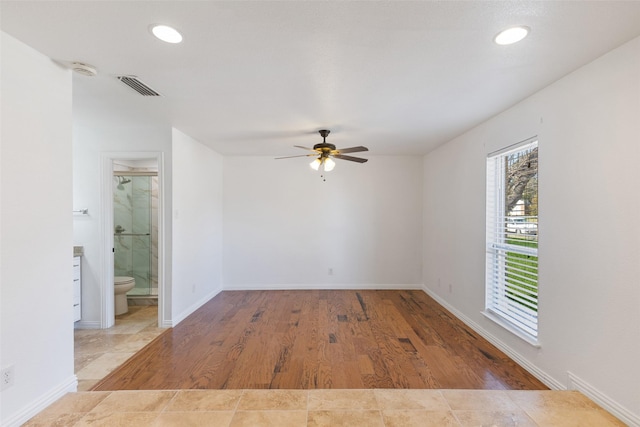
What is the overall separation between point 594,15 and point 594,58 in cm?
59

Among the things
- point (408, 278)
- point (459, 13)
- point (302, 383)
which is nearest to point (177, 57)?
point (459, 13)

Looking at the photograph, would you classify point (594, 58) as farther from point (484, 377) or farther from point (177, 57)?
point (177, 57)

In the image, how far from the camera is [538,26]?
1.64m

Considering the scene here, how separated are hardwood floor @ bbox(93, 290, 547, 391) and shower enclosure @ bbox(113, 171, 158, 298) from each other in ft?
5.66

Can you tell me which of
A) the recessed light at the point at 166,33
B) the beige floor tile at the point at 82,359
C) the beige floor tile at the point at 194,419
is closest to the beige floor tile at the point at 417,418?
the beige floor tile at the point at 194,419

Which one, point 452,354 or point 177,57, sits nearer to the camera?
point 177,57

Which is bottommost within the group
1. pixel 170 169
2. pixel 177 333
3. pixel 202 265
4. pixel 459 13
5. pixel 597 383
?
pixel 177 333

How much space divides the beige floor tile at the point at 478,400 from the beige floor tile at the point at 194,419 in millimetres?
1460

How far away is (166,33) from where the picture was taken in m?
1.71

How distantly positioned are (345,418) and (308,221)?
3824mm

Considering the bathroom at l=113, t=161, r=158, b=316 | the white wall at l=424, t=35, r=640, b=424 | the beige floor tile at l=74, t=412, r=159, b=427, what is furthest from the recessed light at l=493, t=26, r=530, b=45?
the bathroom at l=113, t=161, r=158, b=316

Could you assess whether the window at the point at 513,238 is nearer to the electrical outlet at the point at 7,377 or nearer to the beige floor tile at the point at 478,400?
the beige floor tile at the point at 478,400

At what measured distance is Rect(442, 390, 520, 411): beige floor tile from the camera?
1928mm

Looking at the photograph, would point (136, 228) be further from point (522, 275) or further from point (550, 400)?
point (550, 400)
